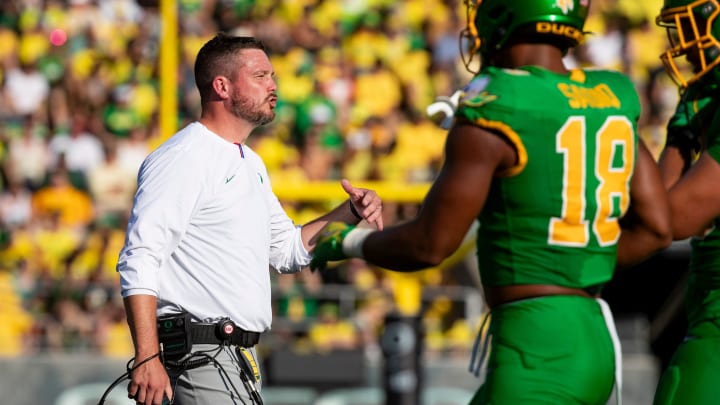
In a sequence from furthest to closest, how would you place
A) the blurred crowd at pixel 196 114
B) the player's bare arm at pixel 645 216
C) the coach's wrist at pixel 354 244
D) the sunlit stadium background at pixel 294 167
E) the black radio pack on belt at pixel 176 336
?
the blurred crowd at pixel 196 114 < the sunlit stadium background at pixel 294 167 < the black radio pack on belt at pixel 176 336 < the player's bare arm at pixel 645 216 < the coach's wrist at pixel 354 244

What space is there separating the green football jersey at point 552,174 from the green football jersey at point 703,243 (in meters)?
0.71

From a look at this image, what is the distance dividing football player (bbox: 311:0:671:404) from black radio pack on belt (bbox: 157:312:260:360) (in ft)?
2.17

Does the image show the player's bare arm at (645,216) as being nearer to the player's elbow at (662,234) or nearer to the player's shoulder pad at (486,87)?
the player's elbow at (662,234)

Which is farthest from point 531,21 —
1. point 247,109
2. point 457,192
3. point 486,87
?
point 247,109

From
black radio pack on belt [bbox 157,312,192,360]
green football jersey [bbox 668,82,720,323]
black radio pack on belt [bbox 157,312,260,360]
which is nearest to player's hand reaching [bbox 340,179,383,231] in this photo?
black radio pack on belt [bbox 157,312,260,360]

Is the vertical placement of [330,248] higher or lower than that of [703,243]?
higher

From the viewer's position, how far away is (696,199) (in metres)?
3.92

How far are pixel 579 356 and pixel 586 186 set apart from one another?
453 mm

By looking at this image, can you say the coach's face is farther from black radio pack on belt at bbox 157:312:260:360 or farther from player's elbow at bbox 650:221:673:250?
player's elbow at bbox 650:221:673:250

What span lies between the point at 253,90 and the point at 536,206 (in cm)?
124

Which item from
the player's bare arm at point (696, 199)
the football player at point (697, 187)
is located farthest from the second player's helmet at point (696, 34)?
the player's bare arm at point (696, 199)

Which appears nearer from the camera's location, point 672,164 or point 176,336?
point 176,336

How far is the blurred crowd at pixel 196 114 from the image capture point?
10211 mm

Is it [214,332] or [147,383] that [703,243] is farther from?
[147,383]
